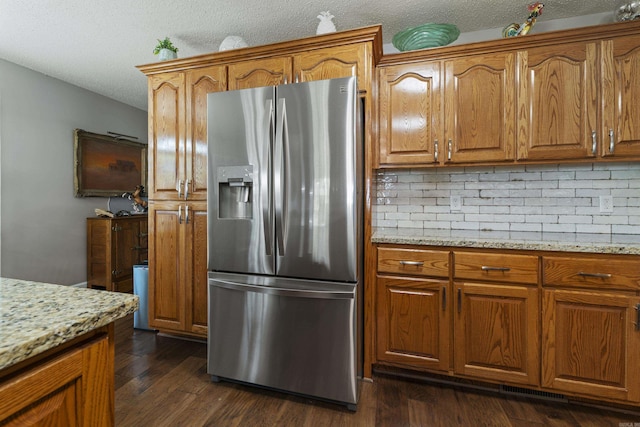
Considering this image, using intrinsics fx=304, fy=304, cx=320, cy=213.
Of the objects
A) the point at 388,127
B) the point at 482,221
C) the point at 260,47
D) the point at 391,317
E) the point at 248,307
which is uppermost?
the point at 260,47

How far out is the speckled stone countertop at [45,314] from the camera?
512mm

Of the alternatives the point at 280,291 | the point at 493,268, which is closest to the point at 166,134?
the point at 280,291

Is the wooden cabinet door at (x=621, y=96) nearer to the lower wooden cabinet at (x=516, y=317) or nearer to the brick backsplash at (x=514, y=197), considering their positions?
the brick backsplash at (x=514, y=197)

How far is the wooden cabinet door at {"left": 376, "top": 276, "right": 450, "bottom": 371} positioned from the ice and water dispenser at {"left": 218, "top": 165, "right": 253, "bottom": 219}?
0.97 m

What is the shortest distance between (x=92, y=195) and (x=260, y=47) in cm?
299

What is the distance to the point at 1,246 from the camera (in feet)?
9.43

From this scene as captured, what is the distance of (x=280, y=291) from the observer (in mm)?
1711

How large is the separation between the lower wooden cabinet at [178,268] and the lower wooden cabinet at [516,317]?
132 centimetres

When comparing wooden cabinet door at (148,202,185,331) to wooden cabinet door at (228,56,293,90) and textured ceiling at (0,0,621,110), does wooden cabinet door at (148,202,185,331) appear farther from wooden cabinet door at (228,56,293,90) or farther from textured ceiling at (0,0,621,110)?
textured ceiling at (0,0,621,110)

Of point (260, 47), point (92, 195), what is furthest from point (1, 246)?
point (260, 47)

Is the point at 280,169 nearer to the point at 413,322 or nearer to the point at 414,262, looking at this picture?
the point at 414,262

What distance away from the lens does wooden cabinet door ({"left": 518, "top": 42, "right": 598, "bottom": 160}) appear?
1.82m

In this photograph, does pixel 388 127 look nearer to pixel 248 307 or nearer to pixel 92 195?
pixel 248 307

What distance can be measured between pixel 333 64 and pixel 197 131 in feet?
3.66
